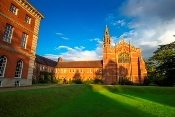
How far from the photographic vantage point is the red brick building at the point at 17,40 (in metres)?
15.6

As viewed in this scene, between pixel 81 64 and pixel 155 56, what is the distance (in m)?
28.1

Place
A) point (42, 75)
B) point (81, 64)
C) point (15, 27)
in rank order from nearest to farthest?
point (15, 27), point (42, 75), point (81, 64)

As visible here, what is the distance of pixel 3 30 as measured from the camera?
50.6 ft

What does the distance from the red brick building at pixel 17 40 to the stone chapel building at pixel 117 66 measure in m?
29.2

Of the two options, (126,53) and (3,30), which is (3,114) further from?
(126,53)

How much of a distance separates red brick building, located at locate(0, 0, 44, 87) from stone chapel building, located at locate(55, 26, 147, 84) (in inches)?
1148

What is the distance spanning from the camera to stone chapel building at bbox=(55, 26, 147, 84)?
42.1 m

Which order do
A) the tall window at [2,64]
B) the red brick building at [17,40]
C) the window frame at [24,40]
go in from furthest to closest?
the window frame at [24,40] → the red brick building at [17,40] → the tall window at [2,64]

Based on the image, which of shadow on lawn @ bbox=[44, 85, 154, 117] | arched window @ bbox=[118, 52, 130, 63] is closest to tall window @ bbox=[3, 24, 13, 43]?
shadow on lawn @ bbox=[44, 85, 154, 117]

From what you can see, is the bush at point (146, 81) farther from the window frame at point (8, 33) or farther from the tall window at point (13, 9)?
the tall window at point (13, 9)

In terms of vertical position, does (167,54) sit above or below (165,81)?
above

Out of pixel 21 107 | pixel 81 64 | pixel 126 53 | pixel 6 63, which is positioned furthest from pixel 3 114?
pixel 81 64

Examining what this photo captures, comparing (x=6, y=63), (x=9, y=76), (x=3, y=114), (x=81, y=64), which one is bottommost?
(x=3, y=114)

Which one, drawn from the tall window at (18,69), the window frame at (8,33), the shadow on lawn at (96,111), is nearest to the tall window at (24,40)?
the window frame at (8,33)
